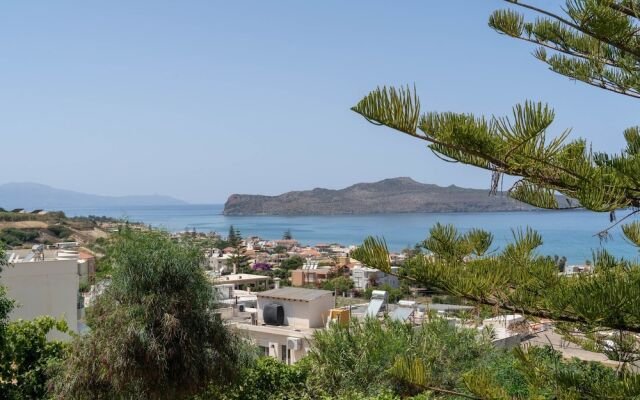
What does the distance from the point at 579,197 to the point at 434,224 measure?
2.44ft

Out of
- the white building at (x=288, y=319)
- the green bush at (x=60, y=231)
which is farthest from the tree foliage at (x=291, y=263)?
the white building at (x=288, y=319)

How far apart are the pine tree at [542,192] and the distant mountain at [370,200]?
71558mm

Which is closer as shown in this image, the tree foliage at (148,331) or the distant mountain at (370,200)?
the tree foliage at (148,331)

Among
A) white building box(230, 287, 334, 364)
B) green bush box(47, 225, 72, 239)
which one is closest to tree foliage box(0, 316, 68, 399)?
white building box(230, 287, 334, 364)

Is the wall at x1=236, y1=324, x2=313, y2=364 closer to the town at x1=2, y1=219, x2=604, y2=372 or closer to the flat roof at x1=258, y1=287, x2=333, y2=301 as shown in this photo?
the town at x1=2, y1=219, x2=604, y2=372

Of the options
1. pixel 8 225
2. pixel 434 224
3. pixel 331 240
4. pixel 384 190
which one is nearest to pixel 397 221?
pixel 384 190

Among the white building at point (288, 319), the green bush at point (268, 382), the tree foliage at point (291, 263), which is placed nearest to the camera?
the green bush at point (268, 382)

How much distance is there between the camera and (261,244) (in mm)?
70562

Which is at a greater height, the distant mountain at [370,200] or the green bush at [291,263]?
the distant mountain at [370,200]

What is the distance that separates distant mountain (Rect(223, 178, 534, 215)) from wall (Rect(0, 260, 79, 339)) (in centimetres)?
6685

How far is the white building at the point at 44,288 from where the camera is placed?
8.70m

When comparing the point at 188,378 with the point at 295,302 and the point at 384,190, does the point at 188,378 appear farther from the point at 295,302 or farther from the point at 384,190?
the point at 384,190

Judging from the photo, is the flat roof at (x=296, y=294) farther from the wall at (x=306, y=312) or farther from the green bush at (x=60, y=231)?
the green bush at (x=60, y=231)

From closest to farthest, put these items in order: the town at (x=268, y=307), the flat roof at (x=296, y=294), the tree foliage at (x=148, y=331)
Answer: the tree foliage at (x=148, y=331), the town at (x=268, y=307), the flat roof at (x=296, y=294)
